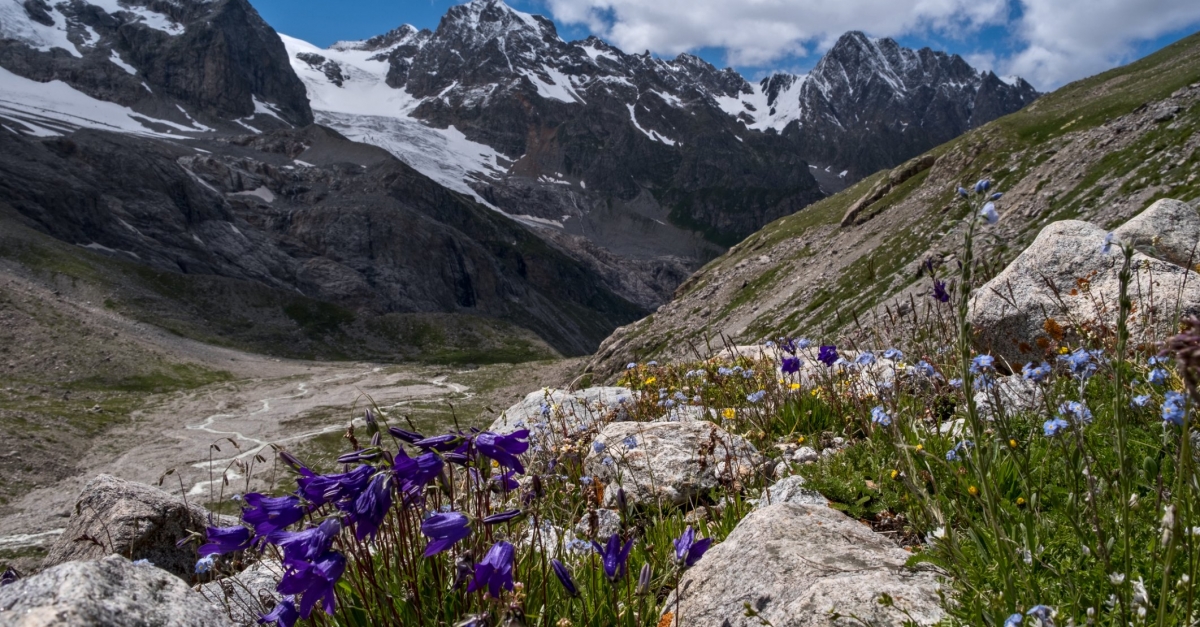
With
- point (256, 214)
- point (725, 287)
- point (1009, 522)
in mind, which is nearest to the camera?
point (1009, 522)

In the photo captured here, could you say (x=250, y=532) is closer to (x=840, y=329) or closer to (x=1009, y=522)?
(x=1009, y=522)

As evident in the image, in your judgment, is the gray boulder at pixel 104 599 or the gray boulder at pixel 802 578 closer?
the gray boulder at pixel 104 599

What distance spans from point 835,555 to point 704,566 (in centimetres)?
71

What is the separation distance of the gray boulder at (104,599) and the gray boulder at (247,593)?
67 centimetres

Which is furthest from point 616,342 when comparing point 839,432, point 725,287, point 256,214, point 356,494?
point 256,214

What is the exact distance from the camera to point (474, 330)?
144m

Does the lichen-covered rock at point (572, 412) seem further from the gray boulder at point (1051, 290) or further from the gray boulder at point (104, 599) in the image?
the gray boulder at point (1051, 290)

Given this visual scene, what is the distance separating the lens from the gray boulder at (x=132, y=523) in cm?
728

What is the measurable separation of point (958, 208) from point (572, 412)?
123 ft

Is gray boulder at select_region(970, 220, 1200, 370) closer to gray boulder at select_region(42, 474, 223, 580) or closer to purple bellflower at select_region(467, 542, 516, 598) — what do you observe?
purple bellflower at select_region(467, 542, 516, 598)

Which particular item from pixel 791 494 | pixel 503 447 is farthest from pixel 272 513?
pixel 791 494

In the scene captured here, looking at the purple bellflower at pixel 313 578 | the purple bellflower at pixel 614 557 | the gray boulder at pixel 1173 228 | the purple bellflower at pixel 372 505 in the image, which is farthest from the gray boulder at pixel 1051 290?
the purple bellflower at pixel 313 578

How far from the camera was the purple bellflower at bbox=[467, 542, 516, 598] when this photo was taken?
213cm

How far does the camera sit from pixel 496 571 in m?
2.16
